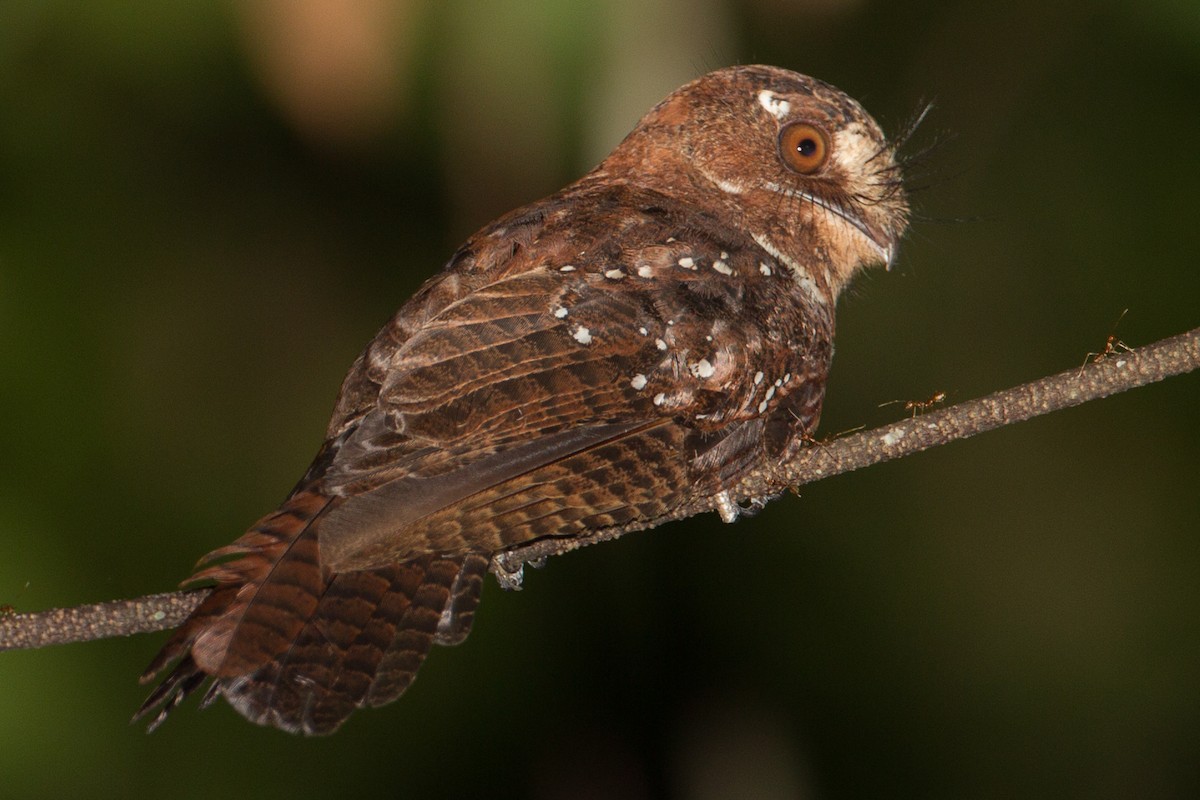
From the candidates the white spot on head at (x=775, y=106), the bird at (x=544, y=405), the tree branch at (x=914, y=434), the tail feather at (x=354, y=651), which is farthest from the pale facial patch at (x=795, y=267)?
the tail feather at (x=354, y=651)

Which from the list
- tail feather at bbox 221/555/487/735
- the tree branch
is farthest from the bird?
the tree branch

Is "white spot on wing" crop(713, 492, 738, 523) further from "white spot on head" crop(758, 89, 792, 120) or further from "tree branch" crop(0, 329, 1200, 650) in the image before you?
"white spot on head" crop(758, 89, 792, 120)

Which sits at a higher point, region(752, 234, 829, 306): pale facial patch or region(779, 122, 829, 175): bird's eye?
region(779, 122, 829, 175): bird's eye

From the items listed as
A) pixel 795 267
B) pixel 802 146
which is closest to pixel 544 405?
pixel 795 267

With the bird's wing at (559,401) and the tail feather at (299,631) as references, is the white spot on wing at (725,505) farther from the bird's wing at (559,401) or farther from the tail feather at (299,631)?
the tail feather at (299,631)

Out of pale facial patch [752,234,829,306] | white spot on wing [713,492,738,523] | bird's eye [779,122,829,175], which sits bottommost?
white spot on wing [713,492,738,523]

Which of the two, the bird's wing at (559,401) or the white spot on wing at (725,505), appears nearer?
the bird's wing at (559,401)

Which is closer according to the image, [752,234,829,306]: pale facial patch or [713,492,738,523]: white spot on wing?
[713,492,738,523]: white spot on wing

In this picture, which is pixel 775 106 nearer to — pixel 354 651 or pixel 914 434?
pixel 914 434
